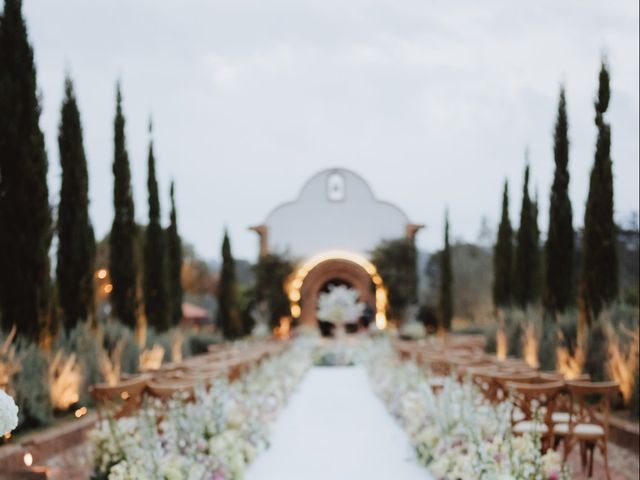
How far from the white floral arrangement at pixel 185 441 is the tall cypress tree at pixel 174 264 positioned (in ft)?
41.3

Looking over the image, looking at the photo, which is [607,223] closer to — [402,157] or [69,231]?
[69,231]

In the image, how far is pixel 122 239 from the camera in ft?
50.0

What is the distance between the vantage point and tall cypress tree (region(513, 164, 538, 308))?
19.0m

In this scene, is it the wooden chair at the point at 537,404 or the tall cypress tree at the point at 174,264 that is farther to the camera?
the tall cypress tree at the point at 174,264

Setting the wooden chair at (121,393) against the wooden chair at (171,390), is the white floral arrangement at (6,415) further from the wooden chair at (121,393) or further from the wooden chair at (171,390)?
the wooden chair at (171,390)

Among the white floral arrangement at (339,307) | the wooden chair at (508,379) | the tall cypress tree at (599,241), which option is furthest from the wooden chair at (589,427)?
the white floral arrangement at (339,307)

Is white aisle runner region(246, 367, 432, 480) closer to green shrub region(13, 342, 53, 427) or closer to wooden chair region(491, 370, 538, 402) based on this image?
wooden chair region(491, 370, 538, 402)

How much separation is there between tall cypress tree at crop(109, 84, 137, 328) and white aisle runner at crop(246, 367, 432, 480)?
3.71 meters

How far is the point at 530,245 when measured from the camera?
19.1m

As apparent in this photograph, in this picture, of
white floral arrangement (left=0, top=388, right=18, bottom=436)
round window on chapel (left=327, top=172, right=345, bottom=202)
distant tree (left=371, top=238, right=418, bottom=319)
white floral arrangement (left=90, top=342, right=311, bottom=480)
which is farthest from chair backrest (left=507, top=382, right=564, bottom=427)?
round window on chapel (left=327, top=172, right=345, bottom=202)

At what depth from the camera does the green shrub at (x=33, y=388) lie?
8351 millimetres

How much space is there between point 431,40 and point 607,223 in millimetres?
3842

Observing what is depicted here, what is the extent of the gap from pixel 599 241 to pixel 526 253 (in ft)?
22.4

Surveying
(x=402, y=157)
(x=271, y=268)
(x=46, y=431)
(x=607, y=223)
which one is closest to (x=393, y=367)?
(x=607, y=223)
